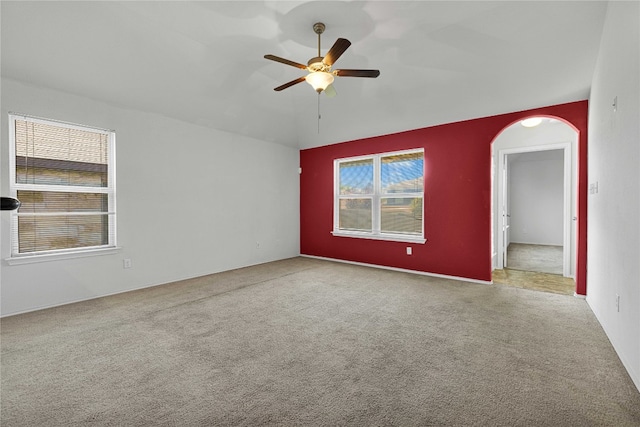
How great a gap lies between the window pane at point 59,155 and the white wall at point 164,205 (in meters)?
0.16

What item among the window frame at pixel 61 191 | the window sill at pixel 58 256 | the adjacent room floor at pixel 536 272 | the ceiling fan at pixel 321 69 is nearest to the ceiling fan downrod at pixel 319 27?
the ceiling fan at pixel 321 69

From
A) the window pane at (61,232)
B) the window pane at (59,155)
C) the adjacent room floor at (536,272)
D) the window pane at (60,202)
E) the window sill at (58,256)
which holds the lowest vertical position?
the adjacent room floor at (536,272)

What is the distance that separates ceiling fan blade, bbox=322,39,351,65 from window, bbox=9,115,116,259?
3.20m

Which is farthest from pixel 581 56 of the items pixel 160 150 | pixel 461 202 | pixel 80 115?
pixel 80 115

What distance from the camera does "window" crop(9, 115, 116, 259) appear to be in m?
3.31

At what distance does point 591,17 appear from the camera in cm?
270

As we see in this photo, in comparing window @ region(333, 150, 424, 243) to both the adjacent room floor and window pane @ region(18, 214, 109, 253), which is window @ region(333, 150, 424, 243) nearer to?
the adjacent room floor

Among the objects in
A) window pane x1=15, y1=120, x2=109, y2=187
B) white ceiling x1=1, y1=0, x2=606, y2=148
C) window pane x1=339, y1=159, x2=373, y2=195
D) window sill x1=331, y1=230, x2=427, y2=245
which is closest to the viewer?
white ceiling x1=1, y1=0, x2=606, y2=148

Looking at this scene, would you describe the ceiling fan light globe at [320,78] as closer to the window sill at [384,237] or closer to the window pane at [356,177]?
the window pane at [356,177]

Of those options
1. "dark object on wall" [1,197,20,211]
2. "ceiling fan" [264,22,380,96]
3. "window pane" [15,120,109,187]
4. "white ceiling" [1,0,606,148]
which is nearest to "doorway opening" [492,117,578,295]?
"white ceiling" [1,0,606,148]

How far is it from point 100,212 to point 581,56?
19.7ft

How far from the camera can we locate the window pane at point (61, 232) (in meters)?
3.38

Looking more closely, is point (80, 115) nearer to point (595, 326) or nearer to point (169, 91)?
point (169, 91)

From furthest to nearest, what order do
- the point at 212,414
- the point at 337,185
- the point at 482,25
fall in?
the point at 337,185 < the point at 482,25 < the point at 212,414
